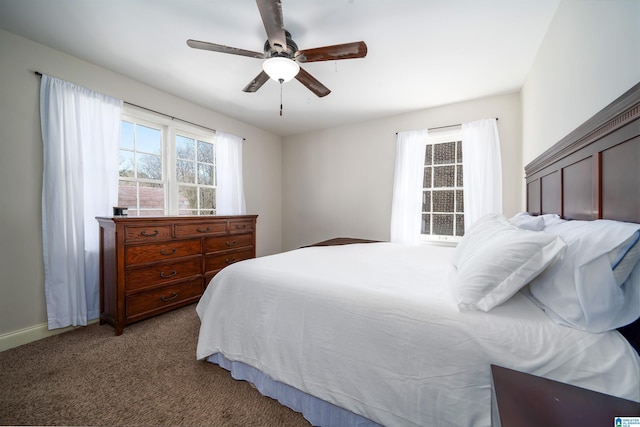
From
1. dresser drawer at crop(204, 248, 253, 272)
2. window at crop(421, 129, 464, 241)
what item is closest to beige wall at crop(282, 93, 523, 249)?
window at crop(421, 129, 464, 241)

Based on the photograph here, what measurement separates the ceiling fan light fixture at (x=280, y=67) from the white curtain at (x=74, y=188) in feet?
6.20

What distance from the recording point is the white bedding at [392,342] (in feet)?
2.52

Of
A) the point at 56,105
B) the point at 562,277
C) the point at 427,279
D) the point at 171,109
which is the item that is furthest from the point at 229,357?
the point at 171,109

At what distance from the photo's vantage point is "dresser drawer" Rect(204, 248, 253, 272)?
2777 mm

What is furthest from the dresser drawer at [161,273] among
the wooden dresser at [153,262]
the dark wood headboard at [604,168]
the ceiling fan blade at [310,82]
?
the dark wood headboard at [604,168]

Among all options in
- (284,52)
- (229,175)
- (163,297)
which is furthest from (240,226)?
(284,52)

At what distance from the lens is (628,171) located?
875 millimetres

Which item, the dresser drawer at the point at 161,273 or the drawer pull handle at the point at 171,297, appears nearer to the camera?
the dresser drawer at the point at 161,273

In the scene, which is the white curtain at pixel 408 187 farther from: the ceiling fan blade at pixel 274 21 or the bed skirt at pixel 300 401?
the bed skirt at pixel 300 401

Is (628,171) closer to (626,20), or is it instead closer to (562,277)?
(562,277)

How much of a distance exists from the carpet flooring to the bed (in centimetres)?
17

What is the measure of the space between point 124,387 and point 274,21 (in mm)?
2442

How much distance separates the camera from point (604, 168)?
1.02m

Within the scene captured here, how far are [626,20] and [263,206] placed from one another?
4.15 metres
